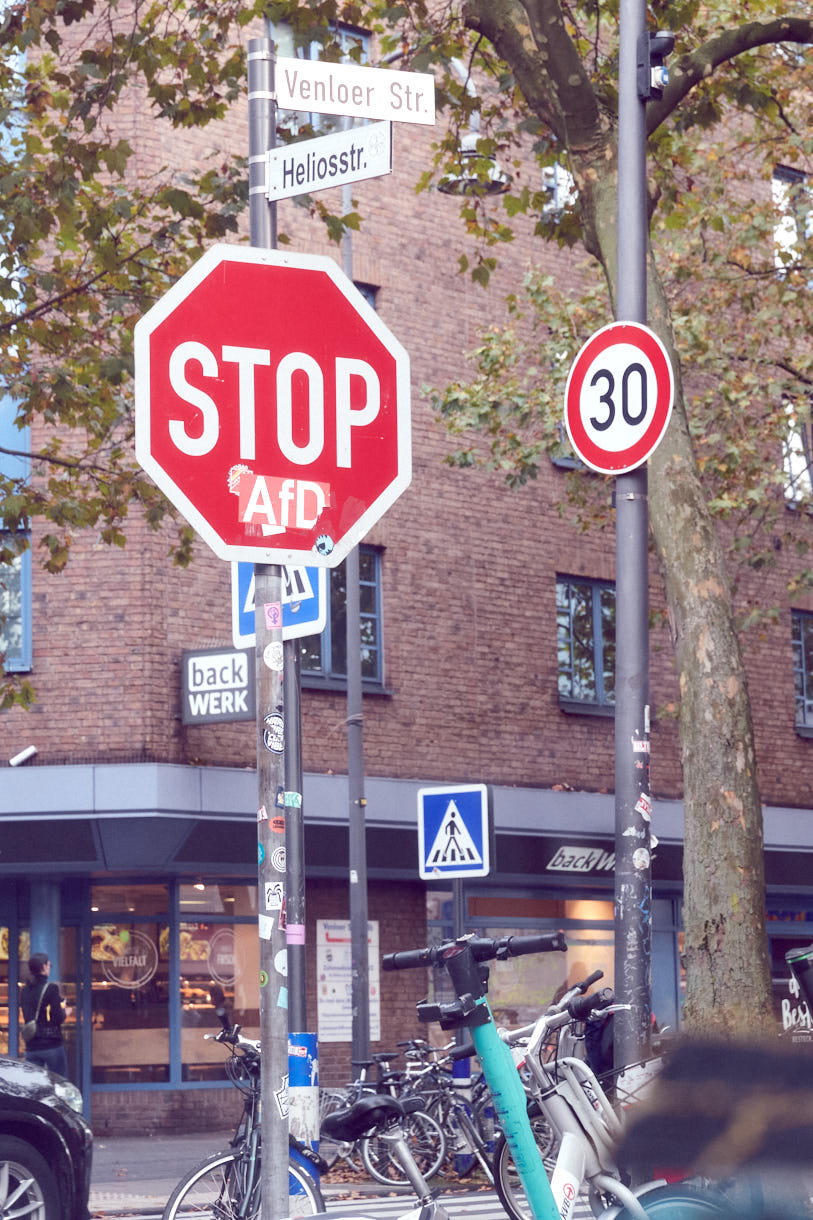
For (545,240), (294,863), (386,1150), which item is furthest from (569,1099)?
(545,240)

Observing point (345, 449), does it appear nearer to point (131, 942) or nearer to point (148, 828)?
point (148, 828)

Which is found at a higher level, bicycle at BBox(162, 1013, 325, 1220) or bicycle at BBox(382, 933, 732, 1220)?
bicycle at BBox(382, 933, 732, 1220)

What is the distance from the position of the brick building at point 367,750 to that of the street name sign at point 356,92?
14327 millimetres

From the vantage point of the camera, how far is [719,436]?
19.8m

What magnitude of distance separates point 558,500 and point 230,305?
19.7 m

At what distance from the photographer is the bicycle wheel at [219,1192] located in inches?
303

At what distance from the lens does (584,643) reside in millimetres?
24000

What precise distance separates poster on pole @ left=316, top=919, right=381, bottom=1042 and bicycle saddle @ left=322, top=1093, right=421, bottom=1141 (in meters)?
16.2

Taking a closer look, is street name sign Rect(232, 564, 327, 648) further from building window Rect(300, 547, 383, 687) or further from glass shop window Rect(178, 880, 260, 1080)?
glass shop window Rect(178, 880, 260, 1080)

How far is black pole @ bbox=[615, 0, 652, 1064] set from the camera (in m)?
8.08

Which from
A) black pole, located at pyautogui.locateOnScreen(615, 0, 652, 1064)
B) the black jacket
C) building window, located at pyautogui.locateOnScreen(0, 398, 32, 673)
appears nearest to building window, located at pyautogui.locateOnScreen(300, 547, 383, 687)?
building window, located at pyautogui.locateOnScreen(0, 398, 32, 673)

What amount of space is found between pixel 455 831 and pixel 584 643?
10630mm

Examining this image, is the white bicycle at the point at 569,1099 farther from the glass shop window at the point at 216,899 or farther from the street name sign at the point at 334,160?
the glass shop window at the point at 216,899

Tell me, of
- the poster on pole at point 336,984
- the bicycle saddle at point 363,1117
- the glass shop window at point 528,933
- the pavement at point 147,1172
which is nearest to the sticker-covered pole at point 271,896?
the bicycle saddle at point 363,1117
